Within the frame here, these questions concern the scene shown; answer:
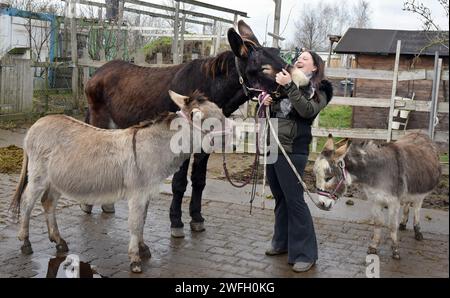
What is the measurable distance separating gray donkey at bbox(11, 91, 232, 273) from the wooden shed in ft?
30.7

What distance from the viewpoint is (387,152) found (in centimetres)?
536

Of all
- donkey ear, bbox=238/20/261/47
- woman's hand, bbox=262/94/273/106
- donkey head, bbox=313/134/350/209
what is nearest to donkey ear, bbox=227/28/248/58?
donkey ear, bbox=238/20/261/47

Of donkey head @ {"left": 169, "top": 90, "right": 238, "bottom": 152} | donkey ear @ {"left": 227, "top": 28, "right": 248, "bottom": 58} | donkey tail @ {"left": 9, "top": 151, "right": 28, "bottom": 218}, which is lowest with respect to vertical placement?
donkey tail @ {"left": 9, "top": 151, "right": 28, "bottom": 218}

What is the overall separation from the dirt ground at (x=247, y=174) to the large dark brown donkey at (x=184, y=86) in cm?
251

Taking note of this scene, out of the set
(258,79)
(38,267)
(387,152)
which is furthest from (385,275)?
(38,267)

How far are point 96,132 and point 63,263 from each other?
4.36 ft

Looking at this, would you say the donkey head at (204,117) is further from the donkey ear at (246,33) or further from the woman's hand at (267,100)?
the donkey ear at (246,33)

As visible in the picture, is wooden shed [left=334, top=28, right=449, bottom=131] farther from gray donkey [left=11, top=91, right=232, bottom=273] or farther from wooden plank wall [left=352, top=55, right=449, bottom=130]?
gray donkey [left=11, top=91, right=232, bottom=273]

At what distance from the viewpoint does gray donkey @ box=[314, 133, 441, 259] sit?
15.9 feet

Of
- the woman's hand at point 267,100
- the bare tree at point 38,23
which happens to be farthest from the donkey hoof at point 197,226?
the bare tree at point 38,23

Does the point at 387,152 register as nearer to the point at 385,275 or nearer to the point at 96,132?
the point at 385,275

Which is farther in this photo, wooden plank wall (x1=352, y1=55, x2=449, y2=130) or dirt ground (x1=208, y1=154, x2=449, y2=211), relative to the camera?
wooden plank wall (x1=352, y1=55, x2=449, y2=130)

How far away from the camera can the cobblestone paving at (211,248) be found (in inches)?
185
